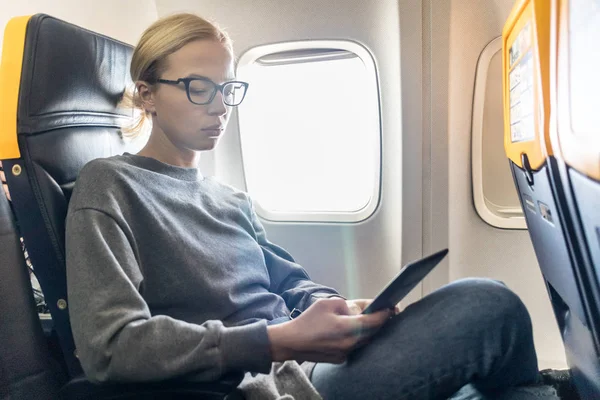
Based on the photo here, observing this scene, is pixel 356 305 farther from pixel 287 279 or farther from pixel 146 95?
pixel 146 95

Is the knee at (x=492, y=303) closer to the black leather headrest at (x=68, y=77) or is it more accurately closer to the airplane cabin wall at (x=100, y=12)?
the black leather headrest at (x=68, y=77)

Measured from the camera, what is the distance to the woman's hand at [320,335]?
1051 mm

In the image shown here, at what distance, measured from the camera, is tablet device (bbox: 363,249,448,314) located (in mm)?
976

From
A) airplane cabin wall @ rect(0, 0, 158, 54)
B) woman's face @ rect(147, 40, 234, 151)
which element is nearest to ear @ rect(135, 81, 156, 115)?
woman's face @ rect(147, 40, 234, 151)

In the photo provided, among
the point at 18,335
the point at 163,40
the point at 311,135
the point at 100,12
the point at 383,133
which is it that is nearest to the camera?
the point at 18,335

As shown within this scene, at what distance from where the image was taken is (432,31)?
6.59 ft

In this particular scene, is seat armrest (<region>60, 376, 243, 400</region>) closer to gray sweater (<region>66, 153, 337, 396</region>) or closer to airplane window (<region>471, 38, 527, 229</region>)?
gray sweater (<region>66, 153, 337, 396</region>)

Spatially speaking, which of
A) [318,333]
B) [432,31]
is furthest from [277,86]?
[318,333]

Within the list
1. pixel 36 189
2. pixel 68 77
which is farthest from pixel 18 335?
pixel 68 77

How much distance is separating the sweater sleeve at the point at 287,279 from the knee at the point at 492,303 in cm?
50

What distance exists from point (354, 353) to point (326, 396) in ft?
0.33

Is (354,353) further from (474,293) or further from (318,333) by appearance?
(474,293)

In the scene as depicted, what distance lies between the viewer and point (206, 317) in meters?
1.29

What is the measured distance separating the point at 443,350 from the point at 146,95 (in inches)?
38.5
